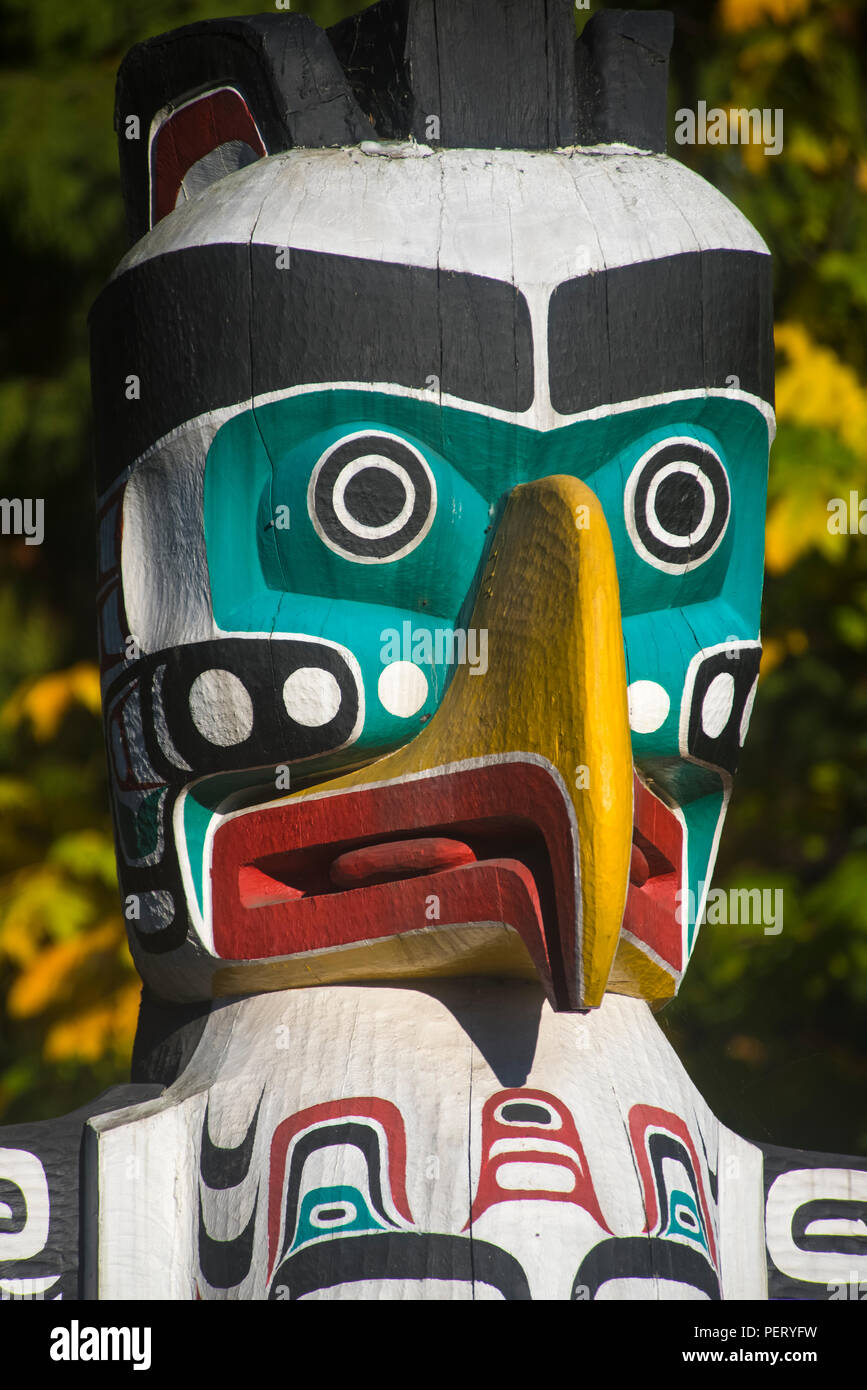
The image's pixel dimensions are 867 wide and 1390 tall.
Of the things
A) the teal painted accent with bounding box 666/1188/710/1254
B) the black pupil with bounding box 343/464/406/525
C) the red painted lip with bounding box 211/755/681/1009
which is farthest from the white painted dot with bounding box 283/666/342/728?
the teal painted accent with bounding box 666/1188/710/1254

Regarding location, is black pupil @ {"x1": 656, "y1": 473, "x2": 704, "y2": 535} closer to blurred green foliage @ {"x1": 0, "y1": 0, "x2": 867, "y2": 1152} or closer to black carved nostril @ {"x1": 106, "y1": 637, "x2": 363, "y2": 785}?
black carved nostril @ {"x1": 106, "y1": 637, "x2": 363, "y2": 785}

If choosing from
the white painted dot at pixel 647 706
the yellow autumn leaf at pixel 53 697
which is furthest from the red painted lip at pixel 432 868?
the yellow autumn leaf at pixel 53 697

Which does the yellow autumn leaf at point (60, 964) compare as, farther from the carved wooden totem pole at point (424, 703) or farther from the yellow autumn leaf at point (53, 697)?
the carved wooden totem pole at point (424, 703)

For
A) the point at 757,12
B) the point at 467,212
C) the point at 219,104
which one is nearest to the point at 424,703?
the point at 467,212

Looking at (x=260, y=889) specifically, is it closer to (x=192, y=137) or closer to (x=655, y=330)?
(x=655, y=330)

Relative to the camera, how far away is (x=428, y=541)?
92.7 inches

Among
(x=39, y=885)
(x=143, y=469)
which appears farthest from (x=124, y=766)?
(x=39, y=885)

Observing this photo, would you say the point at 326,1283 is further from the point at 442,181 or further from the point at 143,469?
the point at 442,181

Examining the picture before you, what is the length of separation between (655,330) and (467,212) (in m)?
0.34

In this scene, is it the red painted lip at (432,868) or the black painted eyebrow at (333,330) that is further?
the black painted eyebrow at (333,330)

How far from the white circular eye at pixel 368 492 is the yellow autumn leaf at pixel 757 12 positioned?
132 inches

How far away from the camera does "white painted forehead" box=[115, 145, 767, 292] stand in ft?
7.88

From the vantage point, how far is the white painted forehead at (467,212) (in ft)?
7.88

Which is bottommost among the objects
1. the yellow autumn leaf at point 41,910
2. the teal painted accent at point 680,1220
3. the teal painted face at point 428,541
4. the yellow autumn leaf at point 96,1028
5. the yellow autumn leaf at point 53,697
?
the yellow autumn leaf at point 96,1028
